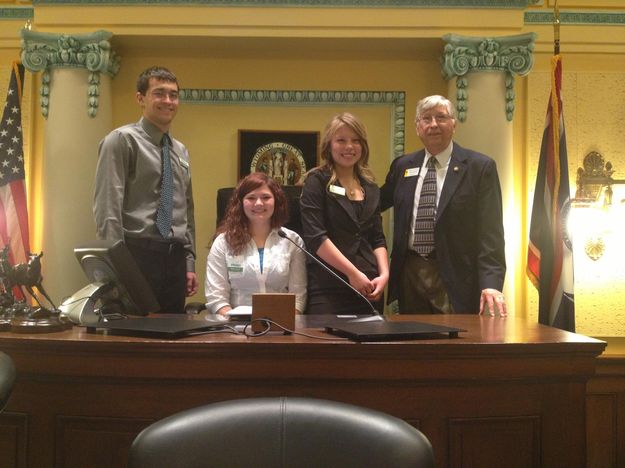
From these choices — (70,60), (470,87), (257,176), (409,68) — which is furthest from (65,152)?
(470,87)

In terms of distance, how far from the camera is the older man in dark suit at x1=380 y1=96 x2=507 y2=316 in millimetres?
2695

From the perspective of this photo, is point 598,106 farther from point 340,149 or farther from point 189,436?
point 189,436

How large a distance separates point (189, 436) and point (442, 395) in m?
0.78

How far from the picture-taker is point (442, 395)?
1.53 metres

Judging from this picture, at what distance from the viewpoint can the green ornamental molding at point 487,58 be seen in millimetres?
3787

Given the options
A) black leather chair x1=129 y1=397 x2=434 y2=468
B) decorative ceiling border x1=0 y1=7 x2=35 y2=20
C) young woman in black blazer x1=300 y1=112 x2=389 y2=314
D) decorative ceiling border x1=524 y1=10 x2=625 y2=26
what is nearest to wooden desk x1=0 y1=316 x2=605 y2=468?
black leather chair x1=129 y1=397 x2=434 y2=468

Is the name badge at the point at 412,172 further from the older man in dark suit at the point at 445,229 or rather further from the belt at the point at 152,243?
the belt at the point at 152,243

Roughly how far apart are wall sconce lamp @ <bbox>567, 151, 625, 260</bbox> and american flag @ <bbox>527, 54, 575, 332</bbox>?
42 cm

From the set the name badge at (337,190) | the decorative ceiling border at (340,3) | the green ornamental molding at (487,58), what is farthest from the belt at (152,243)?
the green ornamental molding at (487,58)

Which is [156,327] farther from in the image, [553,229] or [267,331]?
[553,229]

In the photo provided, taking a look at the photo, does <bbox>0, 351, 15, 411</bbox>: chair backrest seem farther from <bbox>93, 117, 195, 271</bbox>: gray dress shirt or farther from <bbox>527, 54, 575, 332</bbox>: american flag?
<bbox>527, 54, 575, 332</bbox>: american flag

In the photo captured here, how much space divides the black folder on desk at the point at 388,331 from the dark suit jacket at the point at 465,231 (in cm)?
97

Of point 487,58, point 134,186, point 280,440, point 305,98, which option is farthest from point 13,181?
point 280,440

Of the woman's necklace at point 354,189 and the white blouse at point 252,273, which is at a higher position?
the woman's necklace at point 354,189
